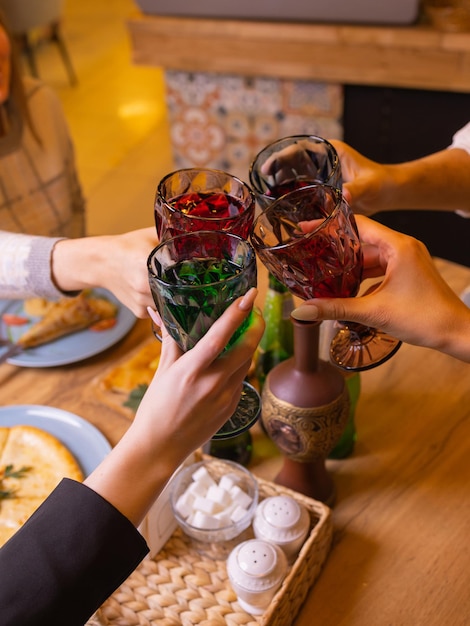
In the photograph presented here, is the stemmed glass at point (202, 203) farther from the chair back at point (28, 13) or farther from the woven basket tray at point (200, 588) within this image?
the chair back at point (28, 13)

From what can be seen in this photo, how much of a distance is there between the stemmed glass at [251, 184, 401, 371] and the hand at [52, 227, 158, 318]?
239mm

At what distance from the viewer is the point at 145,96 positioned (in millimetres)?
4746

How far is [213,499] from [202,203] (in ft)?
1.40

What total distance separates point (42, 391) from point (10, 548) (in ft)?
1.83

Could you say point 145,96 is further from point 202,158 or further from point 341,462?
point 341,462

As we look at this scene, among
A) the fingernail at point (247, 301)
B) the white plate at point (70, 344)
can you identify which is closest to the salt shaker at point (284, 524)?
the fingernail at point (247, 301)

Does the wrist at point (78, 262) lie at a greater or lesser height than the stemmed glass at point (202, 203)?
lesser

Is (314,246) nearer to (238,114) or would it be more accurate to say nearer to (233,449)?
(233,449)

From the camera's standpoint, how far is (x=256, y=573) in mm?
860

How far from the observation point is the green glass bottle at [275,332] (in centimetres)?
117

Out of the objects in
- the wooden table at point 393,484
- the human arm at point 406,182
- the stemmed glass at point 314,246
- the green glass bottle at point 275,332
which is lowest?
the wooden table at point 393,484

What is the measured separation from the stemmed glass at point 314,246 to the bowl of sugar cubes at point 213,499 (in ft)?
0.79

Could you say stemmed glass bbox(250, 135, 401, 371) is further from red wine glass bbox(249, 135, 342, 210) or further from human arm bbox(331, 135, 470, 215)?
human arm bbox(331, 135, 470, 215)

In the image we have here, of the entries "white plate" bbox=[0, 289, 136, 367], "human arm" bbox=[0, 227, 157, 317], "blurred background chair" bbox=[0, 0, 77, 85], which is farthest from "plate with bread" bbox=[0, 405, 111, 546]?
"blurred background chair" bbox=[0, 0, 77, 85]
